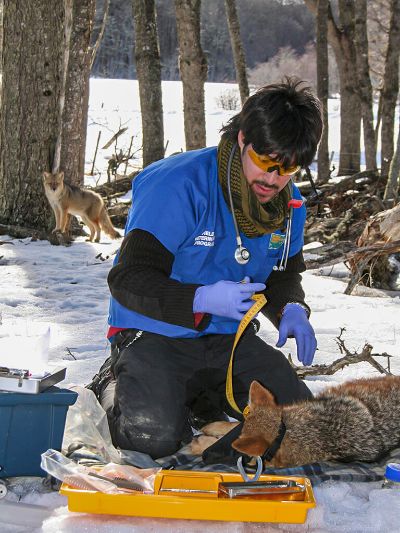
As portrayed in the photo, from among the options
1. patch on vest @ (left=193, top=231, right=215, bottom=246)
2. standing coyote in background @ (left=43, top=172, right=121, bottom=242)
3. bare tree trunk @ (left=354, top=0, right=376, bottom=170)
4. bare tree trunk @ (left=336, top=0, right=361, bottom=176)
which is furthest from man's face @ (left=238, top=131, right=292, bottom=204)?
bare tree trunk @ (left=336, top=0, right=361, bottom=176)

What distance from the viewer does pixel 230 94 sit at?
42.8 meters

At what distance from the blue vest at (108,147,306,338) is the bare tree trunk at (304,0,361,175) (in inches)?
508

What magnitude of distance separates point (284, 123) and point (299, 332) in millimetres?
1025

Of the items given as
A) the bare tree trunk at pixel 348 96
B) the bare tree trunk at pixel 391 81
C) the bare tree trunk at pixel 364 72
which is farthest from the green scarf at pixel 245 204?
the bare tree trunk at pixel 348 96

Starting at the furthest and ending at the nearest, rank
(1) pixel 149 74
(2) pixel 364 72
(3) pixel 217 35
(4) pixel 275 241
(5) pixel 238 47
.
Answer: (3) pixel 217 35 → (2) pixel 364 72 → (5) pixel 238 47 → (1) pixel 149 74 → (4) pixel 275 241

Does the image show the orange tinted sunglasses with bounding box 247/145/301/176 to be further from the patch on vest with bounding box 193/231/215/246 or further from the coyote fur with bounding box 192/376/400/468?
the coyote fur with bounding box 192/376/400/468

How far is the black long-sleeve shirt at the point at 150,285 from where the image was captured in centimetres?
313

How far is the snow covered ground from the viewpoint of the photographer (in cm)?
243

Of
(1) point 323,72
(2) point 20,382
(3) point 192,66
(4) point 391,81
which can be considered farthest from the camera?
(1) point 323,72

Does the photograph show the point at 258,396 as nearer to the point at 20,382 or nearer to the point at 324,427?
the point at 324,427

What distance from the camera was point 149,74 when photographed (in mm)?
11508

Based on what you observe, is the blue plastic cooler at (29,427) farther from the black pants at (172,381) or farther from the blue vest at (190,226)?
the blue vest at (190,226)

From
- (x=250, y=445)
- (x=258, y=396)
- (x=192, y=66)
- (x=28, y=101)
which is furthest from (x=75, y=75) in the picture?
(x=250, y=445)

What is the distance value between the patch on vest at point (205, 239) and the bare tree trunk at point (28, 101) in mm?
6042
